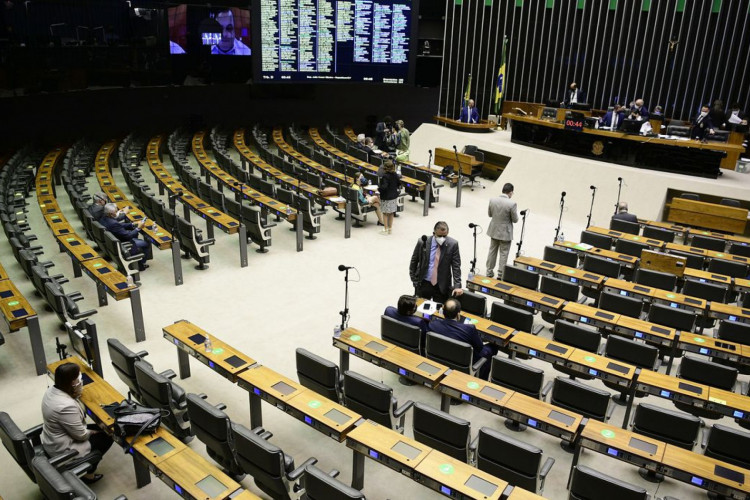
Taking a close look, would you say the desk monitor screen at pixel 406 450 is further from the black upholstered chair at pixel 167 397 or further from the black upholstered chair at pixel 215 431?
the black upholstered chair at pixel 167 397

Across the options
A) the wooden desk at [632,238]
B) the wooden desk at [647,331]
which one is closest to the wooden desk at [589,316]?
the wooden desk at [647,331]

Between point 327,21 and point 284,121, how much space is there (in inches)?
170

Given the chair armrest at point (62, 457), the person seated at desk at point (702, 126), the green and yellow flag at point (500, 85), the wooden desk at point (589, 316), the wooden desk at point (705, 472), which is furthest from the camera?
the green and yellow flag at point (500, 85)

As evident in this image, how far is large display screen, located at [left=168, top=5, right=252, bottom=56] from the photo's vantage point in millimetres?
16062

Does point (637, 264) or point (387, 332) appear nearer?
point (387, 332)

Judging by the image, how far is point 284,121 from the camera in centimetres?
1916

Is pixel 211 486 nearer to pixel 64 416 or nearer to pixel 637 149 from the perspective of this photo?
pixel 64 416

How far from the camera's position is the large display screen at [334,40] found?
15.2 m

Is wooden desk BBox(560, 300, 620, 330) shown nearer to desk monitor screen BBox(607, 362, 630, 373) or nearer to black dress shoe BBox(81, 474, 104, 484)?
desk monitor screen BBox(607, 362, 630, 373)

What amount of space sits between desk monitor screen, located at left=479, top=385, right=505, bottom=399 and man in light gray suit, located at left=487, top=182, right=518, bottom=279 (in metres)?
3.41

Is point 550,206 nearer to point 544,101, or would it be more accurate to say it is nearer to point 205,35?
point 544,101

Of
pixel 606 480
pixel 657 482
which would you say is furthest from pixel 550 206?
pixel 606 480

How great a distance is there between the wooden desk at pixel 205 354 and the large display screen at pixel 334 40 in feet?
35.4

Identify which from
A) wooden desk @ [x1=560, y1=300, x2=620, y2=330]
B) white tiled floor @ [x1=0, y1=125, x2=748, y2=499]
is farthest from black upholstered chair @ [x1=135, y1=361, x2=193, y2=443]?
wooden desk @ [x1=560, y1=300, x2=620, y2=330]
